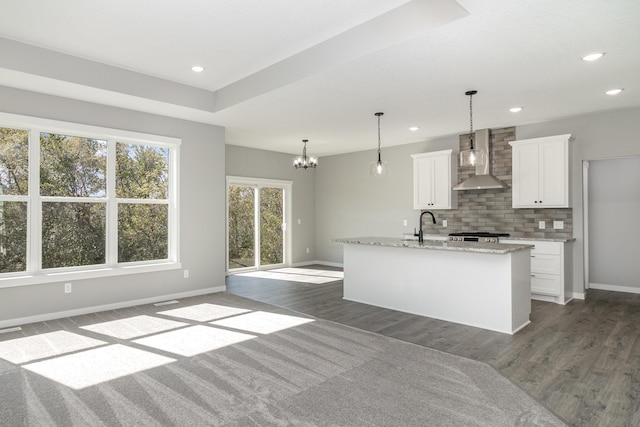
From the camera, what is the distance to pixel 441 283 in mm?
4516

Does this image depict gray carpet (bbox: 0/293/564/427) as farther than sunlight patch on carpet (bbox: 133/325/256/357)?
No

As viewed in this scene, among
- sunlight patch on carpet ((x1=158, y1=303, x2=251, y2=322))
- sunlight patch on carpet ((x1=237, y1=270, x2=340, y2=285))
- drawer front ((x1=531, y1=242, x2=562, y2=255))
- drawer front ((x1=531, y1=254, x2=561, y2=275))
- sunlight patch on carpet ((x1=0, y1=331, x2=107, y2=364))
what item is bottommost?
sunlight patch on carpet ((x1=0, y1=331, x2=107, y2=364))

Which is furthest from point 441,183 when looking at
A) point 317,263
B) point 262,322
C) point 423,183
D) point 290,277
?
point 262,322

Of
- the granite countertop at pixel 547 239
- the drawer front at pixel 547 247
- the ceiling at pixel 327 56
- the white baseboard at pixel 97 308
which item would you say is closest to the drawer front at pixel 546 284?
the drawer front at pixel 547 247

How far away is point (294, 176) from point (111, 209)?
461 centimetres

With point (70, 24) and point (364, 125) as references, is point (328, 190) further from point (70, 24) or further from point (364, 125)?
point (70, 24)

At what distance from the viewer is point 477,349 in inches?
138

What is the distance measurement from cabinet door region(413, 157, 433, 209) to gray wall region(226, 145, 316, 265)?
115 inches

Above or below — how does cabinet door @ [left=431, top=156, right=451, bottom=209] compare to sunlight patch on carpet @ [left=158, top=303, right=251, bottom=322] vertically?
above

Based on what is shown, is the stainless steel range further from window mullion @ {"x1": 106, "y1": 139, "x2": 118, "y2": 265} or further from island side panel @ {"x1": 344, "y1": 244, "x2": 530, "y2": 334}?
window mullion @ {"x1": 106, "y1": 139, "x2": 118, "y2": 265}

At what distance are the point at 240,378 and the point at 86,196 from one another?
11.4 ft

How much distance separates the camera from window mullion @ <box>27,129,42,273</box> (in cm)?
444

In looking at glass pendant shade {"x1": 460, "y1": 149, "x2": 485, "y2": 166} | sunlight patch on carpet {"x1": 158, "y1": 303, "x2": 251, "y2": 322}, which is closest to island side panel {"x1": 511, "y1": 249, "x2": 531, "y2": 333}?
glass pendant shade {"x1": 460, "y1": 149, "x2": 485, "y2": 166}

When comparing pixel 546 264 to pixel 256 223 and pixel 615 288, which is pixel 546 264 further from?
pixel 256 223
